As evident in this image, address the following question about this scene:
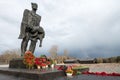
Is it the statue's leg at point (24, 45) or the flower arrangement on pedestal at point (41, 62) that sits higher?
the statue's leg at point (24, 45)

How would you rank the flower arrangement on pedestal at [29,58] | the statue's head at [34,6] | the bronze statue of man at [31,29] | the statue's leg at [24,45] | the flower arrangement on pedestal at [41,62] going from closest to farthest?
1. the flower arrangement on pedestal at [29,58]
2. the flower arrangement on pedestal at [41,62]
3. the bronze statue of man at [31,29]
4. the statue's leg at [24,45]
5. the statue's head at [34,6]

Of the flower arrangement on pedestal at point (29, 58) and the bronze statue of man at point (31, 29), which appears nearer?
the flower arrangement on pedestal at point (29, 58)

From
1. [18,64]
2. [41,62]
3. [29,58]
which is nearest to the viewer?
[29,58]

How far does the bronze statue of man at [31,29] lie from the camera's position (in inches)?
326

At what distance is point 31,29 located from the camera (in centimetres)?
838

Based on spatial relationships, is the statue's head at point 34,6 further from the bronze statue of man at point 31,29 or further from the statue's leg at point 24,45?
the statue's leg at point 24,45

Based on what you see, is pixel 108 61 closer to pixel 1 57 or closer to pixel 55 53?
pixel 55 53

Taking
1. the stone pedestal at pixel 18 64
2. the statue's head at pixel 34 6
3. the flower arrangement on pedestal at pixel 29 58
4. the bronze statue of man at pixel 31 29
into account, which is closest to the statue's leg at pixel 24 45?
the bronze statue of man at pixel 31 29

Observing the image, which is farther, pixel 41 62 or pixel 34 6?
pixel 34 6

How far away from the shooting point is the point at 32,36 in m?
8.56

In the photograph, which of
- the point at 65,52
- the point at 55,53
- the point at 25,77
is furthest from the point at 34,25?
the point at 65,52

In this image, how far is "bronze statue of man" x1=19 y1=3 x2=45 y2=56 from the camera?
326 inches

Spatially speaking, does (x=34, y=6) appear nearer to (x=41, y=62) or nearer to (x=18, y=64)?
(x=18, y=64)

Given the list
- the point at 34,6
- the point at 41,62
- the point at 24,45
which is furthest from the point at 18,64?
the point at 34,6
